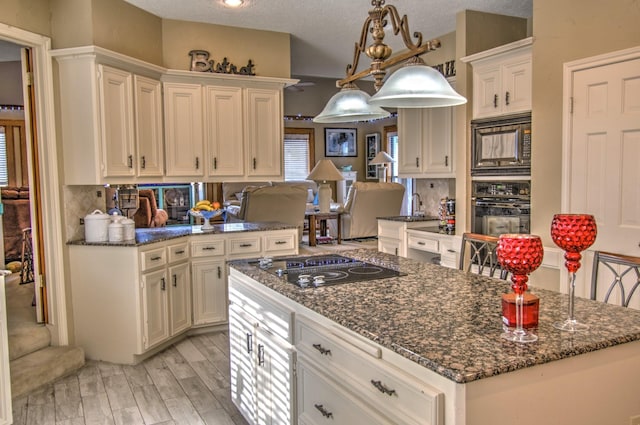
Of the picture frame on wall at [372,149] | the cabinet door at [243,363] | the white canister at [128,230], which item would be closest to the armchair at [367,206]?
the picture frame on wall at [372,149]

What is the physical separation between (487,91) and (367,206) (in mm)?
4306

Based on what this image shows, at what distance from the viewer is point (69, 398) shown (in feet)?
10.5

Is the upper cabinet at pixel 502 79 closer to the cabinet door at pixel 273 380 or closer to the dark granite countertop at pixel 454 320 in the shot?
the dark granite countertop at pixel 454 320

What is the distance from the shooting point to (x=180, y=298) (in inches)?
163

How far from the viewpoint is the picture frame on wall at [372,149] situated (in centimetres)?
1148

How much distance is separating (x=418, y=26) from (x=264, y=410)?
3917 millimetres

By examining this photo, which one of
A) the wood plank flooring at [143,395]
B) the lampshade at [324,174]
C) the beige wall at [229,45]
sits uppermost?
the beige wall at [229,45]

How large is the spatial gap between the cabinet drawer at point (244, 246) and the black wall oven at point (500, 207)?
6.24ft

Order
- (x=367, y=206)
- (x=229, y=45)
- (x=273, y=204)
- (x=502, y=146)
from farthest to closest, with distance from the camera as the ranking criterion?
(x=367, y=206) < (x=273, y=204) < (x=229, y=45) < (x=502, y=146)

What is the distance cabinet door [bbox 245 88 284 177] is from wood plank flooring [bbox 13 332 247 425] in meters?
1.86

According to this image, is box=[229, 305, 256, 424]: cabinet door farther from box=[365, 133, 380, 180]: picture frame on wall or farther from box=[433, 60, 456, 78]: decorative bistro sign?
A: box=[365, 133, 380, 180]: picture frame on wall

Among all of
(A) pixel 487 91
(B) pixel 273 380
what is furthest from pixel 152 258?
(A) pixel 487 91

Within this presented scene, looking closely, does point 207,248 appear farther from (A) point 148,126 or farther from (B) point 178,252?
(A) point 148,126

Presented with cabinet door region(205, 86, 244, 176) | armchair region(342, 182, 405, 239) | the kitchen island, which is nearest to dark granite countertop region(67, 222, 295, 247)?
cabinet door region(205, 86, 244, 176)
